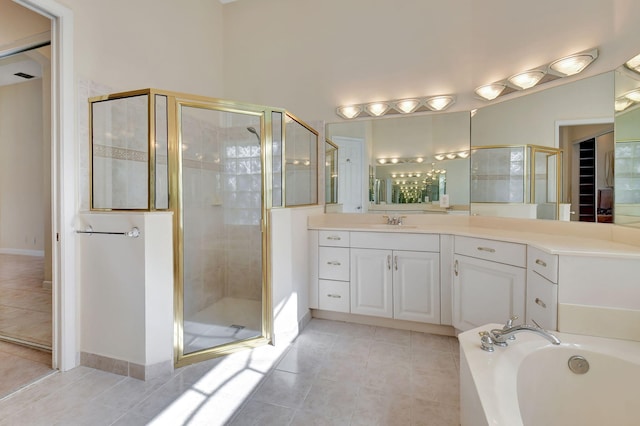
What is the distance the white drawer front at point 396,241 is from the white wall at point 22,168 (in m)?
5.20

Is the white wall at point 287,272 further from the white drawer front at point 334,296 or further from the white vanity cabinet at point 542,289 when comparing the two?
the white vanity cabinet at point 542,289

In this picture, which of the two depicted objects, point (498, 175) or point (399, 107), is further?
point (399, 107)

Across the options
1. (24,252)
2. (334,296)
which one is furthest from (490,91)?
(24,252)

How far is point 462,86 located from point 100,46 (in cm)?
289

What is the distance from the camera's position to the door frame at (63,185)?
1784mm

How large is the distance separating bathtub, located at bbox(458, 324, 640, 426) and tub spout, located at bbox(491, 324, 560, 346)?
1.3 inches

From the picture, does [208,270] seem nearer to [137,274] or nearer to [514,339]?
[137,274]

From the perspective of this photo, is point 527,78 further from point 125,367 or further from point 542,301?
point 125,367

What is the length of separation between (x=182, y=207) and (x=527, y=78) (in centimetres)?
275

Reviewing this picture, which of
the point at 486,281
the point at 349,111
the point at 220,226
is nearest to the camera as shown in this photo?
the point at 486,281

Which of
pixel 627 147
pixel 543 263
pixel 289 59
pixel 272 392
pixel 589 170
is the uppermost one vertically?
pixel 289 59

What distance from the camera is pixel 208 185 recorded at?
A: 2.46 meters

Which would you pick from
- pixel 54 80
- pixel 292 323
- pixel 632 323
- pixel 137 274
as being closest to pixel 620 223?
pixel 632 323

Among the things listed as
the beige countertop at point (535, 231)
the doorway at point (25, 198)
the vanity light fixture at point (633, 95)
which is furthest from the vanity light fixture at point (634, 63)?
the doorway at point (25, 198)
